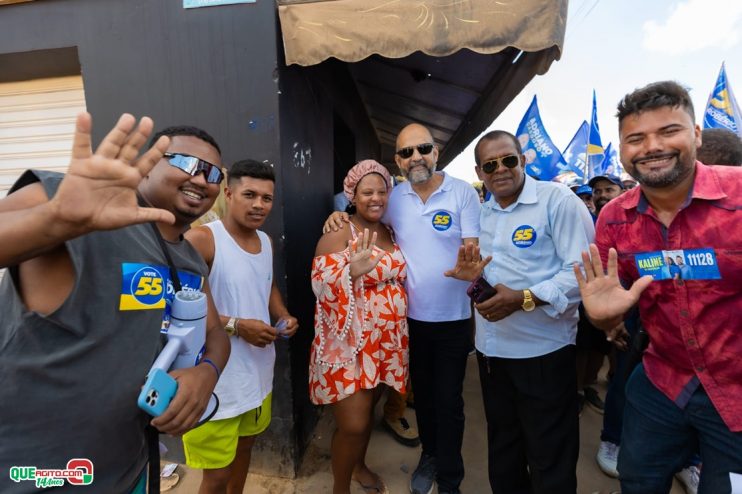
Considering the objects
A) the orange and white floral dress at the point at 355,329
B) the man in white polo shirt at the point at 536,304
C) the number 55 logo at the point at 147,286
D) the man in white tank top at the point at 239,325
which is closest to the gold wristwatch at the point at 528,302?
the man in white polo shirt at the point at 536,304

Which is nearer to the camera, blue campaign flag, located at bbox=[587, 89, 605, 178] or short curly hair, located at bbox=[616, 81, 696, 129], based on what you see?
short curly hair, located at bbox=[616, 81, 696, 129]

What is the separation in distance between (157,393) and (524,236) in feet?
5.73

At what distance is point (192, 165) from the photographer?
54.5 inches

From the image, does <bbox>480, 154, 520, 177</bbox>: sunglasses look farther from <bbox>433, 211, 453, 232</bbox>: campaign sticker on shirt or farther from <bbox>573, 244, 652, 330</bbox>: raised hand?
<bbox>573, 244, 652, 330</bbox>: raised hand

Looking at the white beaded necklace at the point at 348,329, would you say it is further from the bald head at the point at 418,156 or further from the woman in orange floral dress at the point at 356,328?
the bald head at the point at 418,156

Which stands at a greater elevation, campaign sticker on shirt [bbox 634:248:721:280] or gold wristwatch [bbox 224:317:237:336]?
campaign sticker on shirt [bbox 634:248:721:280]

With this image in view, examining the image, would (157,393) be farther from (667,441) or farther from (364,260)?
(667,441)

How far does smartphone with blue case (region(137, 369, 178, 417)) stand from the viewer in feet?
3.09

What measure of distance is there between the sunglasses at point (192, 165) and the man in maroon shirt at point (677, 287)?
1617mm

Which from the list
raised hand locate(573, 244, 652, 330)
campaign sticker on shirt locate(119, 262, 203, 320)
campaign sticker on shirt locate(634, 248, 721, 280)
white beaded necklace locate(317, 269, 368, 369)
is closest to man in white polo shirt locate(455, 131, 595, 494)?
raised hand locate(573, 244, 652, 330)

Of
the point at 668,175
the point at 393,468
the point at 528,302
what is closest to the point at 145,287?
the point at 528,302

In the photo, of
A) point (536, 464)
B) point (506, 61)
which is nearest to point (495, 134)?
point (506, 61)

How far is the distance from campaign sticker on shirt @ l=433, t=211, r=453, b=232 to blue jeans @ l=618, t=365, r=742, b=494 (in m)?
1.23

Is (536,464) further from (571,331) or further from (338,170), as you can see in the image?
(338,170)
